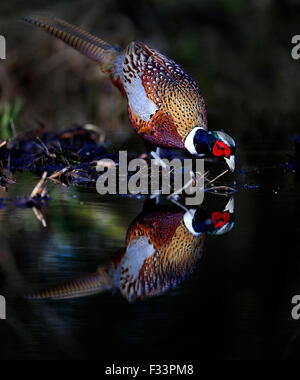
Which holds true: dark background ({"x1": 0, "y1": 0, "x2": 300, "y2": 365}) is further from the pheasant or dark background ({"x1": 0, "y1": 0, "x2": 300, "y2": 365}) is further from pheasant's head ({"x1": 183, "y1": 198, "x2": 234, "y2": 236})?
the pheasant

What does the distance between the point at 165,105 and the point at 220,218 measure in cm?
187

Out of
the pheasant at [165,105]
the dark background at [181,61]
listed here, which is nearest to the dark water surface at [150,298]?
the pheasant at [165,105]

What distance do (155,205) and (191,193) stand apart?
542 mm

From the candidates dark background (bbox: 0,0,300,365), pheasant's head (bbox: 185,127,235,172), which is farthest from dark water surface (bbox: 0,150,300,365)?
pheasant's head (bbox: 185,127,235,172)

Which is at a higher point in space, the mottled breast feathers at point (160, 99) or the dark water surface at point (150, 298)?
the mottled breast feathers at point (160, 99)

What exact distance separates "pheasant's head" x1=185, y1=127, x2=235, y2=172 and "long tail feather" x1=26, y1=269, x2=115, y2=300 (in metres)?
2.73

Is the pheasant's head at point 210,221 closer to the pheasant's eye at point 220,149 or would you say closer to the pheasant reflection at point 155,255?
the pheasant reflection at point 155,255

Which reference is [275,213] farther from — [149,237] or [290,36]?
[290,36]

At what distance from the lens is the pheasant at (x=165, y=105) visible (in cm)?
641

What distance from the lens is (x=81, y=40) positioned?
24.1ft

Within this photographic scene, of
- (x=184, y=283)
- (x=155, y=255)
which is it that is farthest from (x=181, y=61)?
(x=184, y=283)

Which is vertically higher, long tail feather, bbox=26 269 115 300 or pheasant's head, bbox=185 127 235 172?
pheasant's head, bbox=185 127 235 172

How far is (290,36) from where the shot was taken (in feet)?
54.2

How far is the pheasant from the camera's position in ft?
21.0
